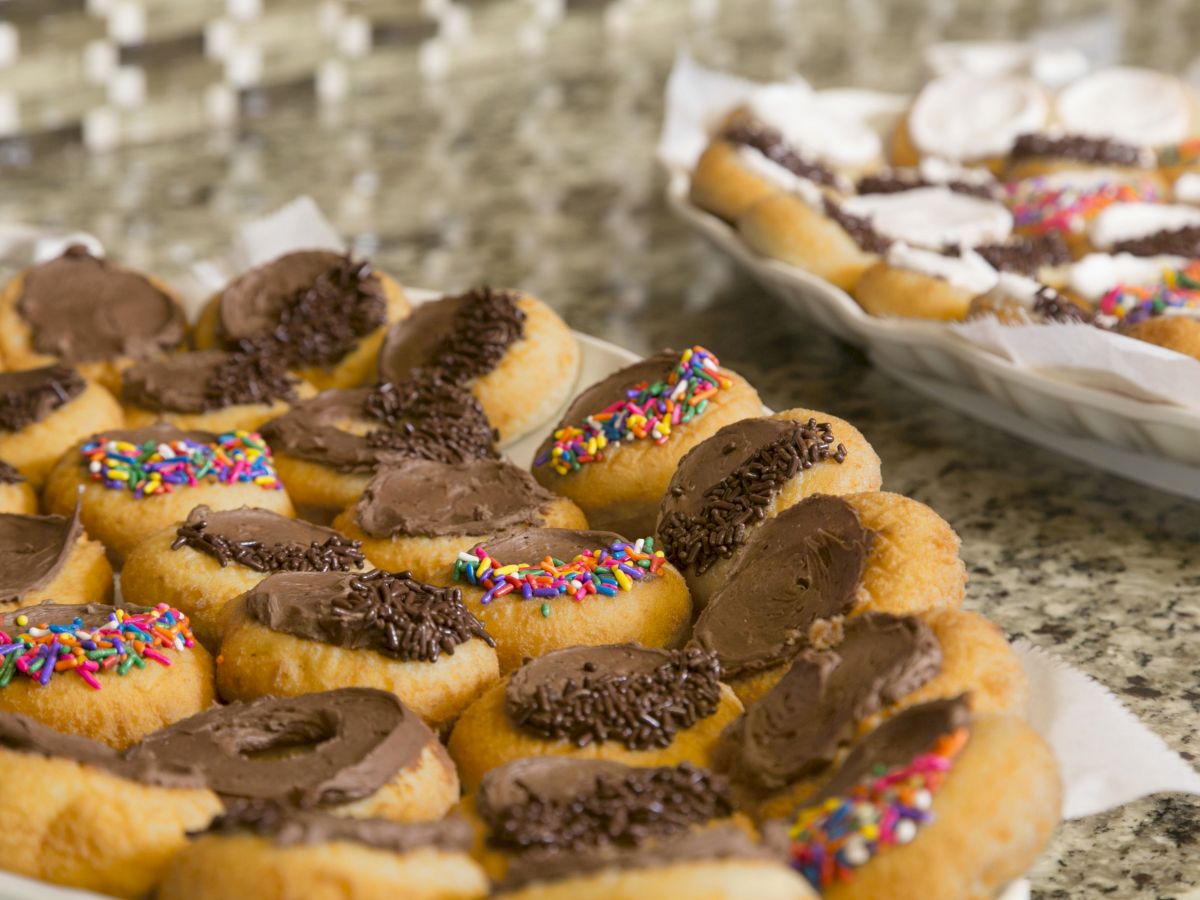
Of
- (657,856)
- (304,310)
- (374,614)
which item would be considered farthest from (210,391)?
(657,856)

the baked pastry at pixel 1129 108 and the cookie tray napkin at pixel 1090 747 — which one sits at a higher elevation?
the baked pastry at pixel 1129 108

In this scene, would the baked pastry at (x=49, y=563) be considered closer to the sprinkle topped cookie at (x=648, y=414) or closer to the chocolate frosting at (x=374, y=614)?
the chocolate frosting at (x=374, y=614)

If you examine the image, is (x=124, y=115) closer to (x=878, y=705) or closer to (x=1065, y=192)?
(x=1065, y=192)

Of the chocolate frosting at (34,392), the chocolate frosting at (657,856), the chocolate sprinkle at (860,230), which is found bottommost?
the chocolate frosting at (34,392)

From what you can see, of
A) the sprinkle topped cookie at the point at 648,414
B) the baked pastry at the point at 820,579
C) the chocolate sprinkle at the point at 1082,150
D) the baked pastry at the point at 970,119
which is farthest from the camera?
the baked pastry at the point at 970,119

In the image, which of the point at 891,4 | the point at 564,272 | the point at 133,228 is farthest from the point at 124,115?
the point at 891,4

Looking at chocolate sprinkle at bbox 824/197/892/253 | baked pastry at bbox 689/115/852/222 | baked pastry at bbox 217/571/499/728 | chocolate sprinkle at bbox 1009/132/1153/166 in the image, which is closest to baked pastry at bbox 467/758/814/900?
baked pastry at bbox 217/571/499/728

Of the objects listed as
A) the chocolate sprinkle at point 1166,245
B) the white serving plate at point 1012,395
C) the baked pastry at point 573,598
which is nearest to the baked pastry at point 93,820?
the baked pastry at point 573,598
